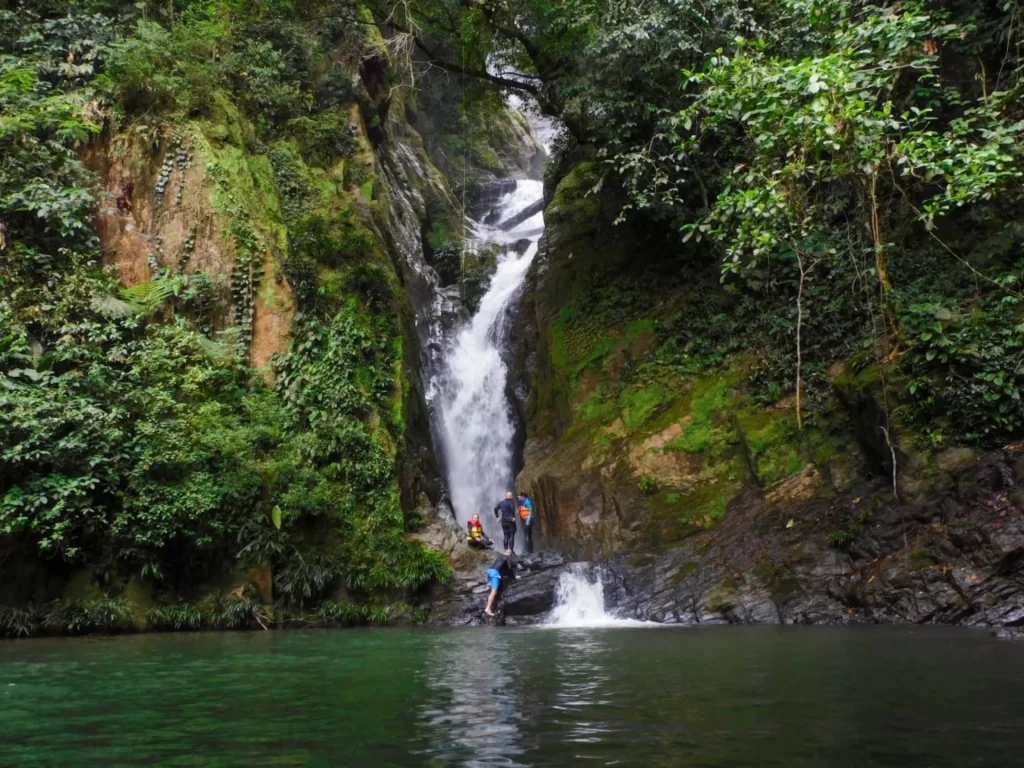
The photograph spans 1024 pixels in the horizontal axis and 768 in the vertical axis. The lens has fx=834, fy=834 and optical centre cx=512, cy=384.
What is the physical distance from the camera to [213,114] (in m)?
19.7

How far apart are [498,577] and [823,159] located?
351 inches

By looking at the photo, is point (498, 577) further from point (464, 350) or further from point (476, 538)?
point (464, 350)

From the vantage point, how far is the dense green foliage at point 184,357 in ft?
44.7

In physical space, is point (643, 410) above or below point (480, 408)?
below

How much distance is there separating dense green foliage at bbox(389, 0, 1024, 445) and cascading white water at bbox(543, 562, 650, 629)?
219 inches

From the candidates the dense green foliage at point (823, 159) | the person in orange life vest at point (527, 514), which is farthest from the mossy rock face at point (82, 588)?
the dense green foliage at point (823, 159)

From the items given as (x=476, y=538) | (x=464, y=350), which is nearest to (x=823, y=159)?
(x=476, y=538)

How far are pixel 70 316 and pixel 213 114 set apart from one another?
21.7 feet

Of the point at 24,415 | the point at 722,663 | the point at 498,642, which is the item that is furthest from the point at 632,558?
the point at 24,415

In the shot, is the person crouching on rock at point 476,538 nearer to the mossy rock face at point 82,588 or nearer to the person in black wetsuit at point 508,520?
the person in black wetsuit at point 508,520

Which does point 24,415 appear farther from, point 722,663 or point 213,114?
point 722,663

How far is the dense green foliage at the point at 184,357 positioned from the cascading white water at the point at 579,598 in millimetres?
2344

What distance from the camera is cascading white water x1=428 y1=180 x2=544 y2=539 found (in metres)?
21.7

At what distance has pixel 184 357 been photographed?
16078 mm
